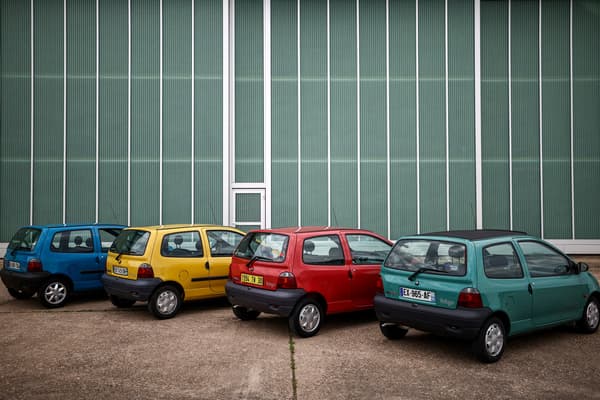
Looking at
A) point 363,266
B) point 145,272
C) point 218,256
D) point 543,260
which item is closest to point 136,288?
point 145,272

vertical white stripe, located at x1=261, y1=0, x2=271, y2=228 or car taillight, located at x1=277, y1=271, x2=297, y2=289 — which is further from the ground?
vertical white stripe, located at x1=261, y1=0, x2=271, y2=228

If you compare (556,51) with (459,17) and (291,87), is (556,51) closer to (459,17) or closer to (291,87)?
(459,17)

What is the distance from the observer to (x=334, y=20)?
1788 centimetres

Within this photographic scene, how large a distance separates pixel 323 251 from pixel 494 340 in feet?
8.53

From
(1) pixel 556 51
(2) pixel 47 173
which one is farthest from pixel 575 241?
(2) pixel 47 173

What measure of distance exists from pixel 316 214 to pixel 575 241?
29.5ft

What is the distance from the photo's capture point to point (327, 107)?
1784 centimetres

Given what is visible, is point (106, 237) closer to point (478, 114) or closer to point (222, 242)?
point (222, 242)

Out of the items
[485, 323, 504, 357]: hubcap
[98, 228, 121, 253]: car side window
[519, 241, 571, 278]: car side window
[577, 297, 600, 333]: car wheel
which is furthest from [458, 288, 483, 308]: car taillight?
[98, 228, 121, 253]: car side window

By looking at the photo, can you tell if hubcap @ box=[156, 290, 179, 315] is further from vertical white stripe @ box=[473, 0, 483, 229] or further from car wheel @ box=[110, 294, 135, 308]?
vertical white stripe @ box=[473, 0, 483, 229]

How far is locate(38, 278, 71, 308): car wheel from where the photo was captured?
353 inches

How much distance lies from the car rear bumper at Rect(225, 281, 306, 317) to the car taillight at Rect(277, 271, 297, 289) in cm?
5

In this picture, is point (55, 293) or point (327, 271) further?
point (55, 293)

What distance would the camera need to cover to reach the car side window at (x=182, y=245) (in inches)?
327
